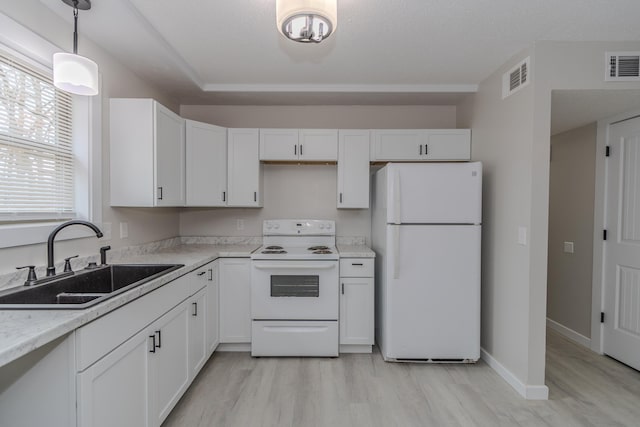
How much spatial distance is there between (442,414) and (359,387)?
22.8 inches

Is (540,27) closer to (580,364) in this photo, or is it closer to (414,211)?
(414,211)

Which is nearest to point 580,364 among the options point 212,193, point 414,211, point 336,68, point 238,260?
point 414,211

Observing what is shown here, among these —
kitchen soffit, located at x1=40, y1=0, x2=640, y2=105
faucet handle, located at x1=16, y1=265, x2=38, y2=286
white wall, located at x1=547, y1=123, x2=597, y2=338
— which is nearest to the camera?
faucet handle, located at x1=16, y1=265, x2=38, y2=286

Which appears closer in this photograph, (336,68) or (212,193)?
(336,68)

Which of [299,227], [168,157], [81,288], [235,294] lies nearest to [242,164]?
[168,157]

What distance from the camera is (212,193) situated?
2.91m

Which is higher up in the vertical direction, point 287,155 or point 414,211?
point 287,155

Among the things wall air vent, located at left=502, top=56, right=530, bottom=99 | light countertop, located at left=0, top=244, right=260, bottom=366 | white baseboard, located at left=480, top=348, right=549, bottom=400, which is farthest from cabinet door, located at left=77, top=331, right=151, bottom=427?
wall air vent, located at left=502, top=56, right=530, bottom=99

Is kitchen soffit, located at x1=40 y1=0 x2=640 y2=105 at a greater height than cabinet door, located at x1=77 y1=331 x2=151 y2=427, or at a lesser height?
greater

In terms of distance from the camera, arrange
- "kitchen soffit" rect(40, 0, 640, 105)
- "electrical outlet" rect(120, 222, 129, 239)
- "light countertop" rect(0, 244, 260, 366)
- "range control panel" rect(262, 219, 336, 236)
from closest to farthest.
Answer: "light countertop" rect(0, 244, 260, 366)
"kitchen soffit" rect(40, 0, 640, 105)
"electrical outlet" rect(120, 222, 129, 239)
"range control panel" rect(262, 219, 336, 236)

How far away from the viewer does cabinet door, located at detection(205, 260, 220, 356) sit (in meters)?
2.46

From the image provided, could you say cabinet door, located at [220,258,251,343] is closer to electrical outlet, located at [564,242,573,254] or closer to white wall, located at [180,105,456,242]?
white wall, located at [180,105,456,242]

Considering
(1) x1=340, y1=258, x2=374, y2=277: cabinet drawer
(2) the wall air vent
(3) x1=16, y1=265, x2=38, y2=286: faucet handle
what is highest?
(2) the wall air vent

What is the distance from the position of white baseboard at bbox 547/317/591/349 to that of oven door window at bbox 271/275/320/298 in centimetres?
265
